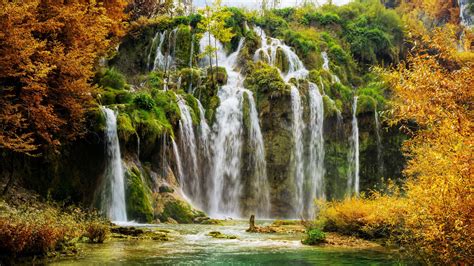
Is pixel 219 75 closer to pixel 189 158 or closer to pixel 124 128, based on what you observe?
pixel 189 158

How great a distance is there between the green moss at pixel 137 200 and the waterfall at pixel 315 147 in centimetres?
1367

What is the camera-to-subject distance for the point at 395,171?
35469 millimetres

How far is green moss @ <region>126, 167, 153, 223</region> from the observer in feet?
66.6

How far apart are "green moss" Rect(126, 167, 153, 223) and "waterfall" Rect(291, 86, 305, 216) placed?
12457 mm

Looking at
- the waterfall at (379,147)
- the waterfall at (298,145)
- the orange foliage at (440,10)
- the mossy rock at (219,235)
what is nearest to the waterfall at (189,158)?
the waterfall at (298,145)

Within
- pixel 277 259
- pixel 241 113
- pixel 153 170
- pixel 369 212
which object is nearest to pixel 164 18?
pixel 241 113

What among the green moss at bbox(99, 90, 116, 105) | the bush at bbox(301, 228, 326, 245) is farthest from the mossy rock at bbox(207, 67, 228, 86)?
the bush at bbox(301, 228, 326, 245)

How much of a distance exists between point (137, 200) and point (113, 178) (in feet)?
4.95

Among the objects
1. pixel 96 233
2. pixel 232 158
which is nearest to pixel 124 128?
pixel 96 233

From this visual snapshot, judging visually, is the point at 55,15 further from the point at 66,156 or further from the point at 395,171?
the point at 395,171

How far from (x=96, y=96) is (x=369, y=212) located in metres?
14.4

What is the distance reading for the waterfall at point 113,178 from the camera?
20.1 m

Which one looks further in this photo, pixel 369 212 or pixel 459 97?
pixel 369 212

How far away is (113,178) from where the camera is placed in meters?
20.8
